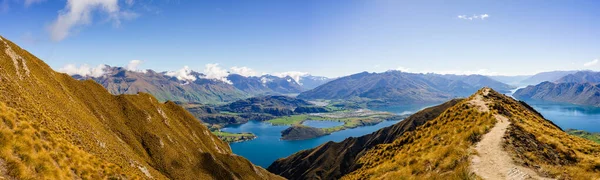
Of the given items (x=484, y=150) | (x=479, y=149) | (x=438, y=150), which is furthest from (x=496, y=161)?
(x=438, y=150)

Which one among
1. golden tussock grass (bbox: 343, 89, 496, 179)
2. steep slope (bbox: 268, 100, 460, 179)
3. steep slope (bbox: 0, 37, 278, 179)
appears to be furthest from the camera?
steep slope (bbox: 268, 100, 460, 179)

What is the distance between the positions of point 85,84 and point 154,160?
32675 millimetres

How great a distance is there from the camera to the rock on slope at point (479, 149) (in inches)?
882

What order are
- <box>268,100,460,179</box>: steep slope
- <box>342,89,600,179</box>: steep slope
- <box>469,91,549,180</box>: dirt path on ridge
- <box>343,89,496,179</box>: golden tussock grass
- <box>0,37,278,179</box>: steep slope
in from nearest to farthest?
<box>469,91,549,180</box>: dirt path on ridge
<box>342,89,600,179</box>: steep slope
<box>0,37,278,179</box>: steep slope
<box>343,89,496,179</box>: golden tussock grass
<box>268,100,460,179</box>: steep slope

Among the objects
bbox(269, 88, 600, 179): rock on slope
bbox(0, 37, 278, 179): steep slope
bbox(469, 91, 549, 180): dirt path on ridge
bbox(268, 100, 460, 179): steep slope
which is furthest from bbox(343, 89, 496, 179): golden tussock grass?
bbox(268, 100, 460, 179): steep slope

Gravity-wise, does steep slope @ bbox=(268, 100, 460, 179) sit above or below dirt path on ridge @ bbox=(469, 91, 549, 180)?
below

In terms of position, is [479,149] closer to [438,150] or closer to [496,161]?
[496,161]

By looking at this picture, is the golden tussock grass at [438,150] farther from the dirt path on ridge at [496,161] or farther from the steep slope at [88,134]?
the steep slope at [88,134]

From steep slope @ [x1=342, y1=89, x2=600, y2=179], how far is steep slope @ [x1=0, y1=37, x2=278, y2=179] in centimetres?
3118

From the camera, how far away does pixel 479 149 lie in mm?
26516

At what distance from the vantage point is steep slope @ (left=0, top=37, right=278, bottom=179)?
26156 millimetres

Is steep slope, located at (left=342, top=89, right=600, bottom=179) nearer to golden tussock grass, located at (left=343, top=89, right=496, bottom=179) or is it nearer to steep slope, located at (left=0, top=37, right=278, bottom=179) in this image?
golden tussock grass, located at (left=343, top=89, right=496, bottom=179)

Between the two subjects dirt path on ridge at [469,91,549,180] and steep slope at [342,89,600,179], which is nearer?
dirt path on ridge at [469,91,549,180]

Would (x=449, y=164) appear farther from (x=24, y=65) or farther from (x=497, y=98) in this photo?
(x=24, y=65)
